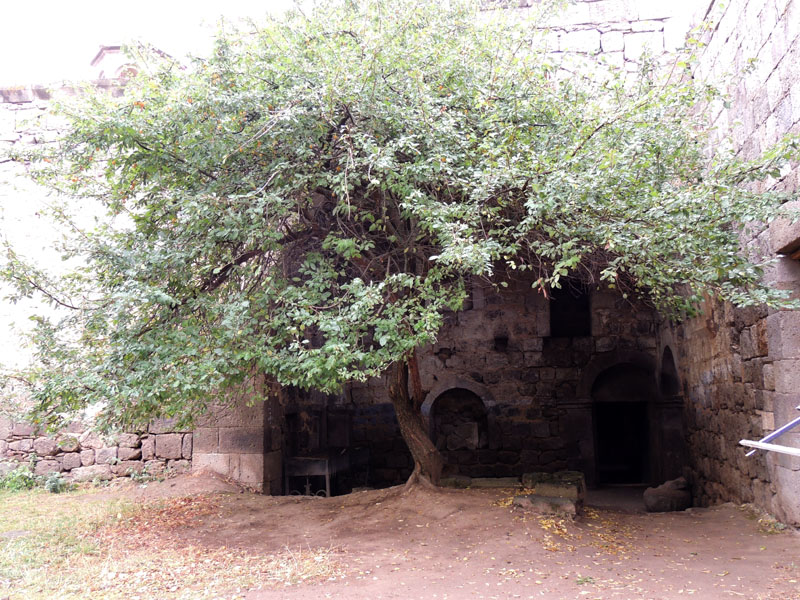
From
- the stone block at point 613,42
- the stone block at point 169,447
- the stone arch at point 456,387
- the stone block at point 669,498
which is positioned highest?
the stone block at point 613,42

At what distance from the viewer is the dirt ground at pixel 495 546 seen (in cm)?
382

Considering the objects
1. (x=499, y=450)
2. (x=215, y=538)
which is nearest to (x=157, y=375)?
(x=215, y=538)

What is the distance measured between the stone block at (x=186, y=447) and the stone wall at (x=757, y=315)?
589 centimetres

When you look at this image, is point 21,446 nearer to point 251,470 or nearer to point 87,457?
point 87,457

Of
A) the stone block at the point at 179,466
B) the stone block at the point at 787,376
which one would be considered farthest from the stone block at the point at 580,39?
the stone block at the point at 179,466

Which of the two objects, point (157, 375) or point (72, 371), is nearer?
point (157, 375)

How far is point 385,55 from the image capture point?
4613 millimetres

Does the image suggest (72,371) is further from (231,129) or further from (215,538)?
(231,129)

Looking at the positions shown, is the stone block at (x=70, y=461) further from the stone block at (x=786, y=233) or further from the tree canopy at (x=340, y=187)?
the stone block at (x=786, y=233)

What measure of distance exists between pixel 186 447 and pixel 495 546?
4390 mm

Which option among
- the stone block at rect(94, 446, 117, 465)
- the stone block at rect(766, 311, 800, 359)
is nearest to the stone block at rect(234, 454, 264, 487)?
the stone block at rect(94, 446, 117, 465)

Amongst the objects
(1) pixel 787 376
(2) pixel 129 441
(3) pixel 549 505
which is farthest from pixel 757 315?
(2) pixel 129 441

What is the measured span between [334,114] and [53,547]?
3.91m

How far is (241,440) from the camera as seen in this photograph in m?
7.54
